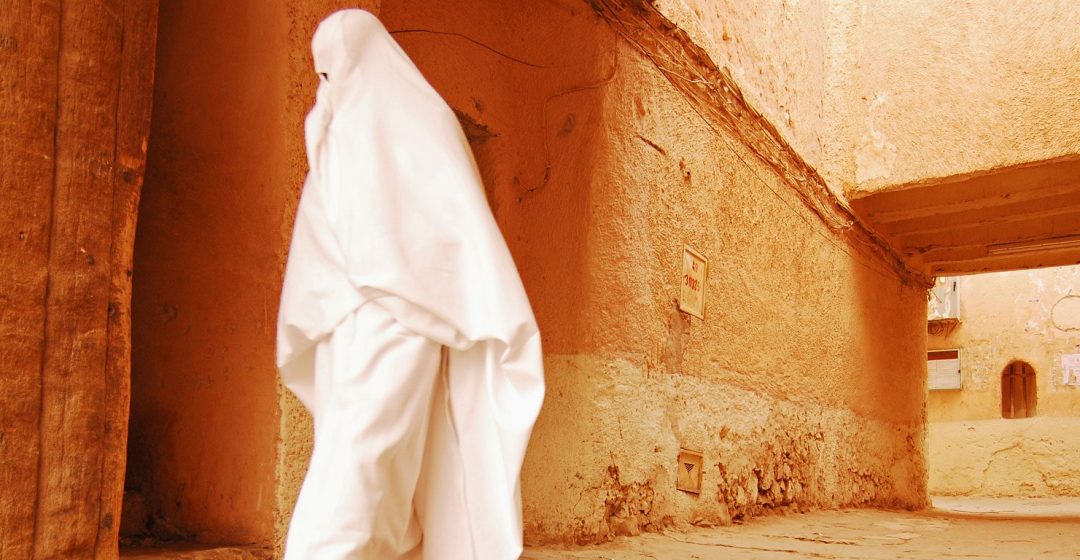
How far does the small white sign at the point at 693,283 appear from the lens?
14.0ft

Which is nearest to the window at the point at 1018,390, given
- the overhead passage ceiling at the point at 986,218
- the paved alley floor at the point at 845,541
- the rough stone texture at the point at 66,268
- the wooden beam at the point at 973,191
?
the overhead passage ceiling at the point at 986,218

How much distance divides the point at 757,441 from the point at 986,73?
284 cm

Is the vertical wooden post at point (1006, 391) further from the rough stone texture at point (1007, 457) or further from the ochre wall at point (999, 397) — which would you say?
the rough stone texture at point (1007, 457)

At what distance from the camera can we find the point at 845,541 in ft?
14.1

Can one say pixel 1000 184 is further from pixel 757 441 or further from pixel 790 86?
pixel 757 441

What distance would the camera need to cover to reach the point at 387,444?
1717 mm

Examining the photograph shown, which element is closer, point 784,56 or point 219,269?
point 219,269

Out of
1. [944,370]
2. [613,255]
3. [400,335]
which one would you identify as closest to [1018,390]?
[944,370]

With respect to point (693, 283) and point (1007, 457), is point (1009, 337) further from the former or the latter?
point (693, 283)

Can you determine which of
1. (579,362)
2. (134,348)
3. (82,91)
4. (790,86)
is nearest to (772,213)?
(790,86)

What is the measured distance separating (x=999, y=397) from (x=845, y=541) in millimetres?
10687

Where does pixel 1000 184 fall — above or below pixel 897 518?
above

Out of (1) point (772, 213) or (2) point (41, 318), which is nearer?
(2) point (41, 318)

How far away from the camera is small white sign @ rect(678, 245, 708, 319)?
4.26 meters
